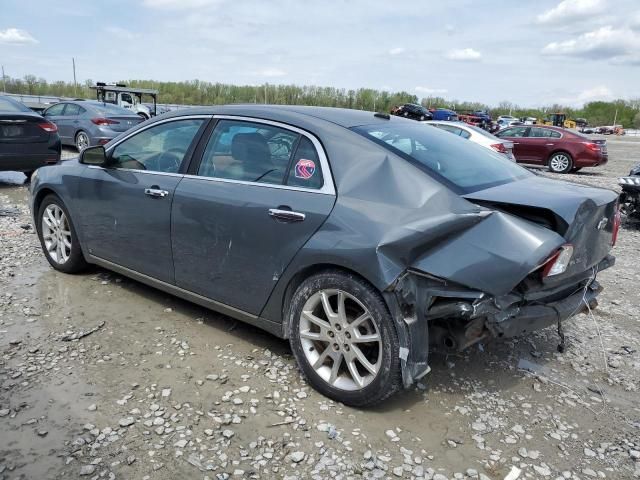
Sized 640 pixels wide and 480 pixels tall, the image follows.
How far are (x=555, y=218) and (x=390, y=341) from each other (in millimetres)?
1078

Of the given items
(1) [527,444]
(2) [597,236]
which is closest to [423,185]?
(2) [597,236]

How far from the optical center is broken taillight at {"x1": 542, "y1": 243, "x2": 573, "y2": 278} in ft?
8.87

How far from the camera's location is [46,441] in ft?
8.55

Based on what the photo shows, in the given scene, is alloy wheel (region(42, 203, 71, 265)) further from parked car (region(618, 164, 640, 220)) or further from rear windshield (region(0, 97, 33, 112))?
parked car (region(618, 164, 640, 220))

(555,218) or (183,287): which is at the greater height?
(555,218)

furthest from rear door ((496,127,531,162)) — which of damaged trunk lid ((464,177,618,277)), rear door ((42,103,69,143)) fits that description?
damaged trunk lid ((464,177,618,277))

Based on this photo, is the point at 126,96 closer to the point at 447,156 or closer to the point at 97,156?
the point at 97,156

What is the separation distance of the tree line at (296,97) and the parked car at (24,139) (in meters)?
24.2

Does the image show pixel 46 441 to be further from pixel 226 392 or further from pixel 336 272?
pixel 336 272

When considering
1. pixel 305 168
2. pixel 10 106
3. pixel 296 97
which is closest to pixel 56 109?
pixel 10 106

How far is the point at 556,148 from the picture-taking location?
17109mm

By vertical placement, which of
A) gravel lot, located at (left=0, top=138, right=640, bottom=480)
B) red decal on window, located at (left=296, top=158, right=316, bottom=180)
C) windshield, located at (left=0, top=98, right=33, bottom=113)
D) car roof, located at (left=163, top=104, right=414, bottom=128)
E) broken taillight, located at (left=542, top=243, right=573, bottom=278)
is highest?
car roof, located at (left=163, top=104, right=414, bottom=128)

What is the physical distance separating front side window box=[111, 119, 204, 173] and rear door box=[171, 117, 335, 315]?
22 centimetres

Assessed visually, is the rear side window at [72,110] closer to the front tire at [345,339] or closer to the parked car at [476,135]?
the parked car at [476,135]
